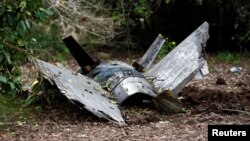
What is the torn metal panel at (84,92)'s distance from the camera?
5250 millimetres

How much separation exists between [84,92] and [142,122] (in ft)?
2.50

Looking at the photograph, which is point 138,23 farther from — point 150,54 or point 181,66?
point 181,66

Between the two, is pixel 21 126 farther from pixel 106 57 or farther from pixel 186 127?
pixel 106 57

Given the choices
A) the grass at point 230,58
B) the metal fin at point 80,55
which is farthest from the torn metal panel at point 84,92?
the grass at point 230,58

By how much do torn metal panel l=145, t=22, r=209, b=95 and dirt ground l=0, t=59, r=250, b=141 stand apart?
0.25 m

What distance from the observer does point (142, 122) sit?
5.28m

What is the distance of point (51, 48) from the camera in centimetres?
1183

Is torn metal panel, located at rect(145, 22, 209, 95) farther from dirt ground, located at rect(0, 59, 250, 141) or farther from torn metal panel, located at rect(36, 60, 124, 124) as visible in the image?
torn metal panel, located at rect(36, 60, 124, 124)

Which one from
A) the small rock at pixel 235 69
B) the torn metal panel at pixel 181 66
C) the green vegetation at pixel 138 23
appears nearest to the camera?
the torn metal panel at pixel 181 66

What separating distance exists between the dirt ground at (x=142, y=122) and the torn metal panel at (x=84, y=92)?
0.11 meters

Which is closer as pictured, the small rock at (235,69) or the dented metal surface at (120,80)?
the dented metal surface at (120,80)

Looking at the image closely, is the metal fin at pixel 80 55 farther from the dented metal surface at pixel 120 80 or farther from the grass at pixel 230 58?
the grass at pixel 230 58

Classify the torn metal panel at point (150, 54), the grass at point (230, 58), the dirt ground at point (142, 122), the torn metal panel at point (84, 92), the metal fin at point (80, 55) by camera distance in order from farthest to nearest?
the grass at point (230, 58) → the torn metal panel at point (150, 54) → the metal fin at point (80, 55) → the torn metal panel at point (84, 92) → the dirt ground at point (142, 122)

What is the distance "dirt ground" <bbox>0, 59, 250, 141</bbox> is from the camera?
4.73 meters
